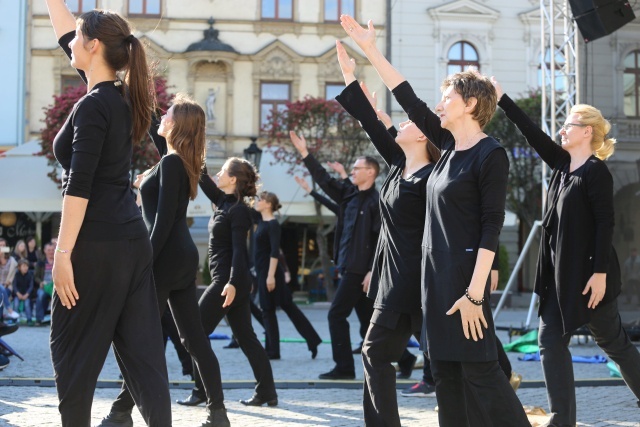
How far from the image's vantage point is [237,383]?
8.50 meters

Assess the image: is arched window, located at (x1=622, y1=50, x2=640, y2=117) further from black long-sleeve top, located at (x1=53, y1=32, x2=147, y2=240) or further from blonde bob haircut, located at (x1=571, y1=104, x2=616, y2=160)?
black long-sleeve top, located at (x1=53, y1=32, x2=147, y2=240)

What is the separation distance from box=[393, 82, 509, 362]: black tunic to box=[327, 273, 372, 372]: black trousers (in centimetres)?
453

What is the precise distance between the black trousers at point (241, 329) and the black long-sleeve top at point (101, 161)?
3.17 meters

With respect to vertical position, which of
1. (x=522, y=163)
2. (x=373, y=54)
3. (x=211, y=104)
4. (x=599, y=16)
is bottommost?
(x=373, y=54)

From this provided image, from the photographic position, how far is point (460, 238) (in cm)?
444

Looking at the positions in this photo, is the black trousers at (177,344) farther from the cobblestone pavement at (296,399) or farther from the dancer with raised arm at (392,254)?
the dancer with raised arm at (392,254)

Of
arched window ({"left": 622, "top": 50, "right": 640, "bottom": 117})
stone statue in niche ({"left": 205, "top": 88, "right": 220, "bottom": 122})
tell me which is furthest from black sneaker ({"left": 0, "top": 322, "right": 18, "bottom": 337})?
stone statue in niche ({"left": 205, "top": 88, "right": 220, "bottom": 122})

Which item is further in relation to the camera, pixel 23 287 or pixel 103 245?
pixel 23 287

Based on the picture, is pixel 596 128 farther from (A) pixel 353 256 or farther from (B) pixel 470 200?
(A) pixel 353 256

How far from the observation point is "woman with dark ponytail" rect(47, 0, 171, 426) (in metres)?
4.00

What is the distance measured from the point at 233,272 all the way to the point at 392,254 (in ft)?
7.09

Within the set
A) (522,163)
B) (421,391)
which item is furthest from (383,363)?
(522,163)

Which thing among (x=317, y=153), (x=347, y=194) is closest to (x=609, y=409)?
(x=347, y=194)

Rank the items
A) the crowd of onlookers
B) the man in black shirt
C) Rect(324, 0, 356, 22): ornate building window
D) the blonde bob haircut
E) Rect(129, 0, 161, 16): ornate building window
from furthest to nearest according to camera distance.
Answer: Rect(324, 0, 356, 22): ornate building window → Rect(129, 0, 161, 16): ornate building window → the crowd of onlookers → the man in black shirt → the blonde bob haircut
